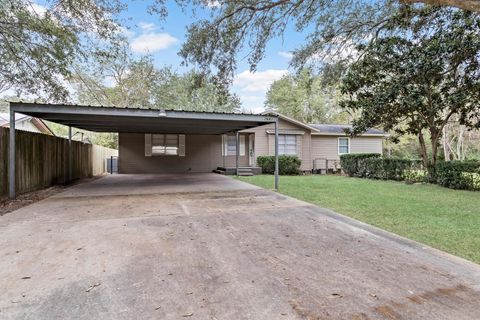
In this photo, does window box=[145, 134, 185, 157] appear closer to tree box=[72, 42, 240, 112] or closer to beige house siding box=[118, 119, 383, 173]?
beige house siding box=[118, 119, 383, 173]

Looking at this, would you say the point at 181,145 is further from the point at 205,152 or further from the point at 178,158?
the point at 205,152

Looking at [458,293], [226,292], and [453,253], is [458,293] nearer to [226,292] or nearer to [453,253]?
[453,253]

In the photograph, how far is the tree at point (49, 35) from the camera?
25.1 ft

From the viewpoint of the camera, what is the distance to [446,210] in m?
6.08

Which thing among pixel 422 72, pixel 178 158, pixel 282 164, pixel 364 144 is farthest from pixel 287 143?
pixel 422 72

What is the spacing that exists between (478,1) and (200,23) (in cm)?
646

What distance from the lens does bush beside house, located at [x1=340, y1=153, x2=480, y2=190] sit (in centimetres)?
913

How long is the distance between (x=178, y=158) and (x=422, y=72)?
12.1 meters

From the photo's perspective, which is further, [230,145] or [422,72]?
Answer: [230,145]

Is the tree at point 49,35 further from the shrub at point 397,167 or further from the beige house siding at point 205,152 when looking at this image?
the shrub at point 397,167

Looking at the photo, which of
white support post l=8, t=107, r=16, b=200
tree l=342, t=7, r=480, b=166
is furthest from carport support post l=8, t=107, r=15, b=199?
tree l=342, t=7, r=480, b=166

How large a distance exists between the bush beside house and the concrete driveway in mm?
6586

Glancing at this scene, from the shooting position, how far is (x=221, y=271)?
3.02 meters

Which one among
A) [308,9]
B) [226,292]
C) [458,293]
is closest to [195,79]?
[308,9]
